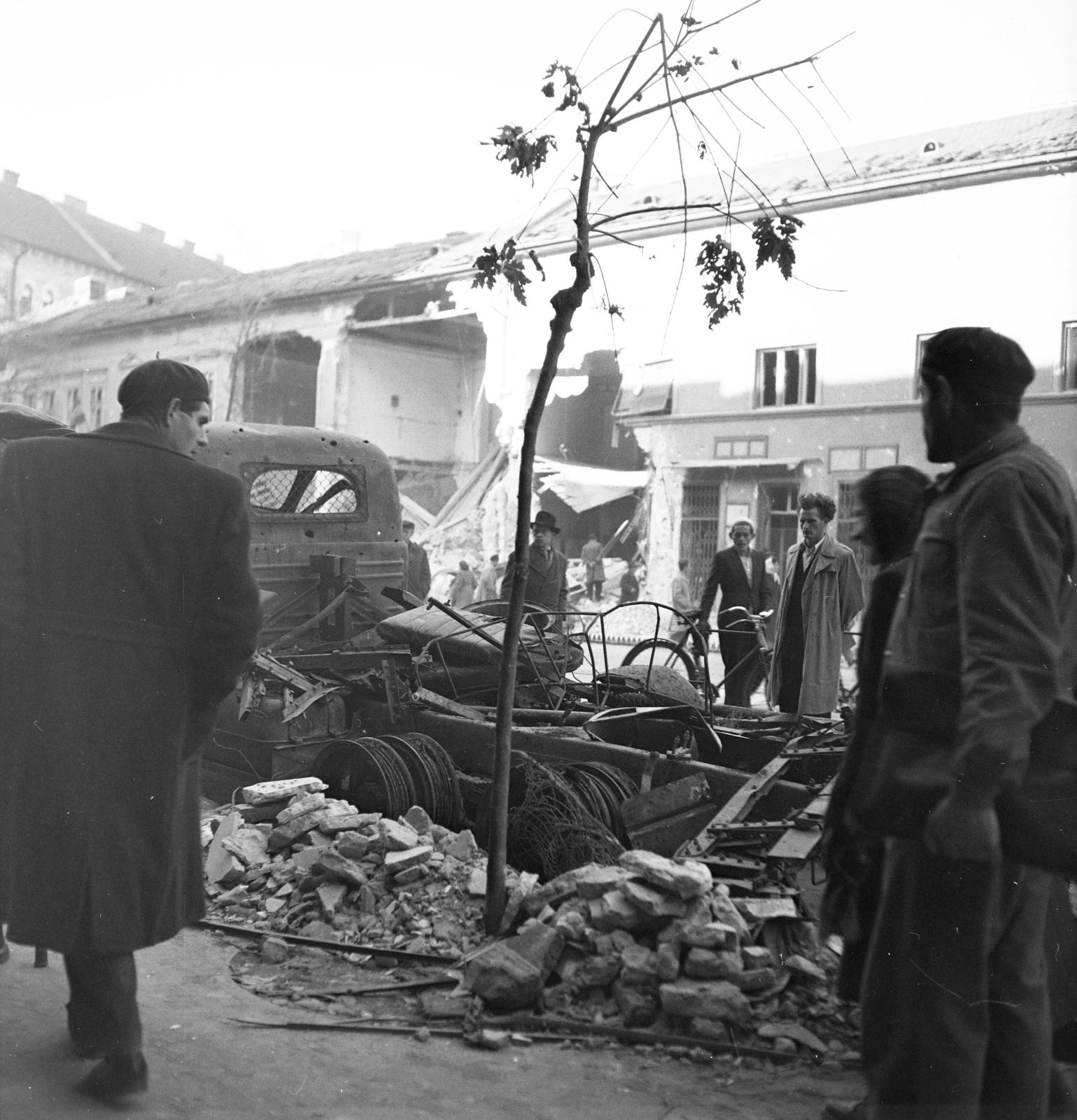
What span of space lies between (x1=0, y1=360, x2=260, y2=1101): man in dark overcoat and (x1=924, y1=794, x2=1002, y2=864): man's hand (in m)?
1.57

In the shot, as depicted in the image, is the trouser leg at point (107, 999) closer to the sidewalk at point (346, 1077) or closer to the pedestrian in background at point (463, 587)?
the sidewalk at point (346, 1077)

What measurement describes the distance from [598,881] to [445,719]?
98.7 inches

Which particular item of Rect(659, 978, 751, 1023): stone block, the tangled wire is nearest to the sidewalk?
Rect(659, 978, 751, 1023): stone block

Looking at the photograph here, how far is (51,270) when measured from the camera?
4.09 meters

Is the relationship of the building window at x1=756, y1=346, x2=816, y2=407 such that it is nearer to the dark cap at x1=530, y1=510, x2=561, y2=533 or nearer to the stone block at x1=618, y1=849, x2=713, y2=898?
the dark cap at x1=530, y1=510, x2=561, y2=533

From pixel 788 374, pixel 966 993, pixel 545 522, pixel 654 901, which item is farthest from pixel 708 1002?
pixel 788 374

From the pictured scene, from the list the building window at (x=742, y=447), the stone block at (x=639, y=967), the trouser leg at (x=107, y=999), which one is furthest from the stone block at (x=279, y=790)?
the building window at (x=742, y=447)

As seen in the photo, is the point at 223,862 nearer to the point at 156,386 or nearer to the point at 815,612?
the point at 156,386

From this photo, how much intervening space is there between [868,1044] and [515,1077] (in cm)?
118

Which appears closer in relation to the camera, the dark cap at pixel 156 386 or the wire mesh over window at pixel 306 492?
the dark cap at pixel 156 386

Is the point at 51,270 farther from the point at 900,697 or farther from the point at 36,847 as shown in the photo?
the point at 900,697

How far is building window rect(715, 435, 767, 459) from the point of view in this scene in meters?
16.7

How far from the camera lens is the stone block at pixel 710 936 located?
335cm

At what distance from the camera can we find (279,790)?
518 centimetres
